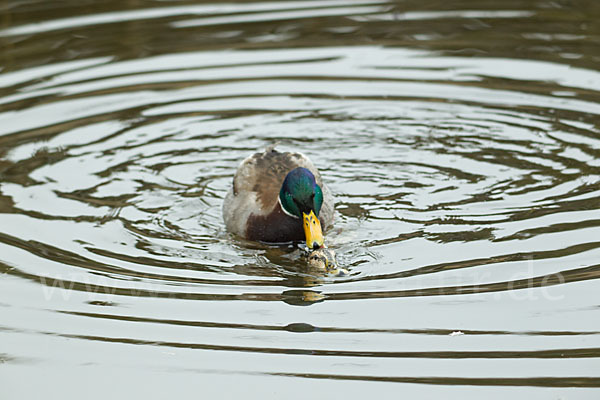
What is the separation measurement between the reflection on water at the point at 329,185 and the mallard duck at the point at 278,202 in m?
0.15

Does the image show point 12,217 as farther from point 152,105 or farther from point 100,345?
point 152,105

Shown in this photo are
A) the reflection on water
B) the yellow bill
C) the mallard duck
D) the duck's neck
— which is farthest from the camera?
the duck's neck

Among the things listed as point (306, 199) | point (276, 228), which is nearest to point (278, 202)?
point (276, 228)

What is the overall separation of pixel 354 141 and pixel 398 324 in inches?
160

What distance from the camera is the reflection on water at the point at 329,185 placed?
5570 millimetres

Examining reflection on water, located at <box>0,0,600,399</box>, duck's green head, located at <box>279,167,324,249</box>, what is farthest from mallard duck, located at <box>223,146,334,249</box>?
reflection on water, located at <box>0,0,600,399</box>

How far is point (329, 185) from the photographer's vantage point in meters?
8.79

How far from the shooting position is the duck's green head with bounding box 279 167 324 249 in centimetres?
706

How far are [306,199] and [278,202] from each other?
0.52m

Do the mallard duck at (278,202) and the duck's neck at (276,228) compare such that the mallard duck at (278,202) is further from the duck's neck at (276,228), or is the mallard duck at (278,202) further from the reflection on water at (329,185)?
the reflection on water at (329,185)

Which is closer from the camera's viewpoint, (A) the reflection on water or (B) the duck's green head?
(A) the reflection on water

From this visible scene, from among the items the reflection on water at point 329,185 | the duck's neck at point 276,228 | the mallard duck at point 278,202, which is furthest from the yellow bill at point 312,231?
the duck's neck at point 276,228

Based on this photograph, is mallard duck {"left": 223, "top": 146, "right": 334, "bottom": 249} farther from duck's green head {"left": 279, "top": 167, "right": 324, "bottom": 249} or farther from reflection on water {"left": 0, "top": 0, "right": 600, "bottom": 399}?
reflection on water {"left": 0, "top": 0, "right": 600, "bottom": 399}

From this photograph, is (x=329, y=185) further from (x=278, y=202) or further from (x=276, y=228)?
(x=276, y=228)
